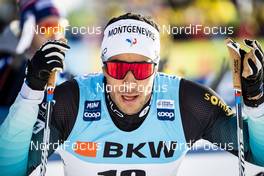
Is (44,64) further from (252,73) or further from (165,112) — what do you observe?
(252,73)

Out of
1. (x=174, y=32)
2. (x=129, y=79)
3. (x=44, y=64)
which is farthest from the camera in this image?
(x=174, y=32)

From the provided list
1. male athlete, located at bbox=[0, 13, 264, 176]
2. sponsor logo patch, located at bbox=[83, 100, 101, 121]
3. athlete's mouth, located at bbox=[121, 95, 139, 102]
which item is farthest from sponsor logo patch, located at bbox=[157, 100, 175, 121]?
sponsor logo patch, located at bbox=[83, 100, 101, 121]

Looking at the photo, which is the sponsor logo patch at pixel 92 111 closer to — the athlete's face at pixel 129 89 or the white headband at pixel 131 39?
the athlete's face at pixel 129 89

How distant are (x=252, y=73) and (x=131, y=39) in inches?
17.0

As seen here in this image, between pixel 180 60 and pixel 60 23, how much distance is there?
0.80 meters

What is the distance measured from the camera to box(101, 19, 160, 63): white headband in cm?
206

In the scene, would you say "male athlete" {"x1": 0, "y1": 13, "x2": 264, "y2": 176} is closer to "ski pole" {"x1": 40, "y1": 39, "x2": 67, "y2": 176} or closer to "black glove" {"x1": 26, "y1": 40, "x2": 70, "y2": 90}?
"ski pole" {"x1": 40, "y1": 39, "x2": 67, "y2": 176}

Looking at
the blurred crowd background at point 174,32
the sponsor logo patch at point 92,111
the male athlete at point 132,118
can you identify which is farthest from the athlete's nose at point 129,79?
the blurred crowd background at point 174,32

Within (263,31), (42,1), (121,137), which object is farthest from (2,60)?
(263,31)

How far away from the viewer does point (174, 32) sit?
323 cm

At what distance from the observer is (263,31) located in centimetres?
330

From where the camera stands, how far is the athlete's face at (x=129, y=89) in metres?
2.08

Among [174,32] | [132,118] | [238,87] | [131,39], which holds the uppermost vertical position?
[174,32]

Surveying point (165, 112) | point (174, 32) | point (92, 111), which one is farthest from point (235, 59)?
point (174, 32)
